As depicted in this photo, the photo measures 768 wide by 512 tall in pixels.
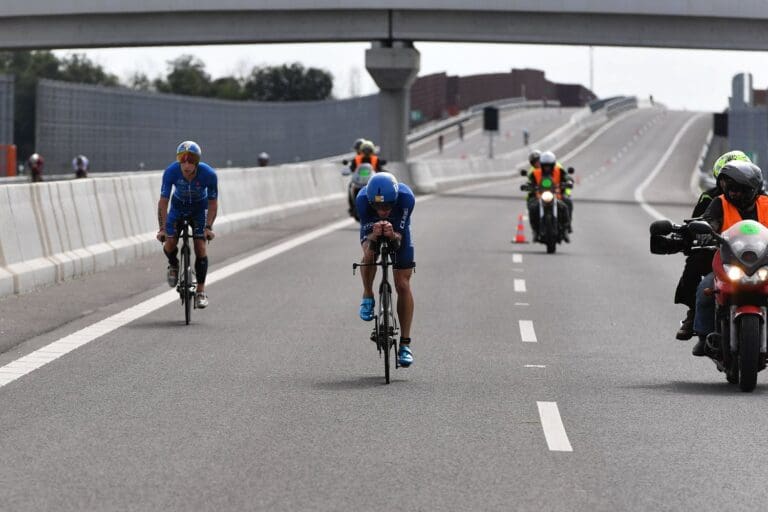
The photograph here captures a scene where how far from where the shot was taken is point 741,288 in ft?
34.9

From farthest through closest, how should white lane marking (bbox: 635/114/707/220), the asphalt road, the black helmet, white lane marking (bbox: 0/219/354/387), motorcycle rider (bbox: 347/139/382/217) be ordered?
white lane marking (bbox: 635/114/707/220) → motorcycle rider (bbox: 347/139/382/217) → white lane marking (bbox: 0/219/354/387) → the black helmet → the asphalt road

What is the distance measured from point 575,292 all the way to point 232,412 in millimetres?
9725

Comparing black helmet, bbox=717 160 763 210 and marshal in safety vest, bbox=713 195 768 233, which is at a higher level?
black helmet, bbox=717 160 763 210

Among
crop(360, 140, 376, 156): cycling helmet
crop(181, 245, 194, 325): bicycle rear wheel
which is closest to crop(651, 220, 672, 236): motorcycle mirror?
crop(181, 245, 194, 325): bicycle rear wheel

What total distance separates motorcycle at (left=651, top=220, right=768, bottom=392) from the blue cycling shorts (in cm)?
575

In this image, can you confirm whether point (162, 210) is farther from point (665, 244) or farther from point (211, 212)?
point (665, 244)

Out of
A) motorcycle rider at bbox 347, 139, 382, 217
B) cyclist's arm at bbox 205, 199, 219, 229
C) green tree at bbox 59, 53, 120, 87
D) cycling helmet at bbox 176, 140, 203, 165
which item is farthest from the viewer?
green tree at bbox 59, 53, 120, 87

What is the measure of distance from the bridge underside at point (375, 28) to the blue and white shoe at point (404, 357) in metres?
45.4

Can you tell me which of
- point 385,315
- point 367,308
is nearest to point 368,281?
point 367,308

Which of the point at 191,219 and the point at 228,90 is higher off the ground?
the point at 228,90

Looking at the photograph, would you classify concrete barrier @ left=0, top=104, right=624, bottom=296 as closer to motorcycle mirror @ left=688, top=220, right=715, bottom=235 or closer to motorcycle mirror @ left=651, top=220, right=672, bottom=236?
motorcycle mirror @ left=651, top=220, right=672, bottom=236

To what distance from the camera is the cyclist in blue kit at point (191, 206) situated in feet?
50.0

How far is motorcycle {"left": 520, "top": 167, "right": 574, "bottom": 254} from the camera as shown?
25.6 meters

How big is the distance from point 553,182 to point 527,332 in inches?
456
